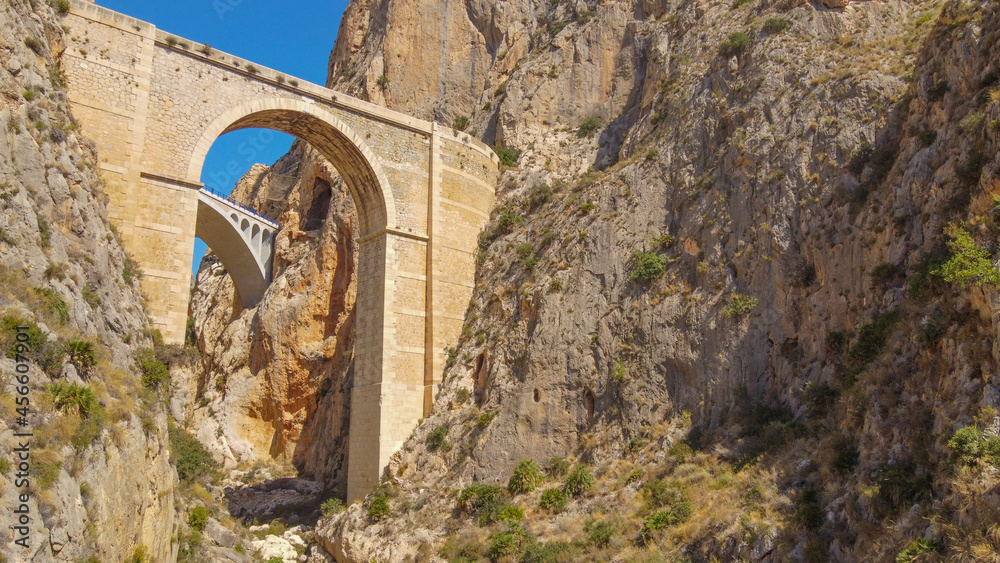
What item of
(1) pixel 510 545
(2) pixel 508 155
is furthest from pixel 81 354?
(2) pixel 508 155

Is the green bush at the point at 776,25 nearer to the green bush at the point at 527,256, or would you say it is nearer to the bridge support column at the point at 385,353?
the green bush at the point at 527,256

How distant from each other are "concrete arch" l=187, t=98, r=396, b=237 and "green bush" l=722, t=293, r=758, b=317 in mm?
11566

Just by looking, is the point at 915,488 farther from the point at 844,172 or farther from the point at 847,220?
the point at 844,172

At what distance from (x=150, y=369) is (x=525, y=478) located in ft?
33.1

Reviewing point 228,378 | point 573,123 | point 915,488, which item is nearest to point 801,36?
point 573,123

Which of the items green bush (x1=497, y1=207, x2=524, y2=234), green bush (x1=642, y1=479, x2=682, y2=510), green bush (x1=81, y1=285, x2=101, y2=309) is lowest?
green bush (x1=642, y1=479, x2=682, y2=510)

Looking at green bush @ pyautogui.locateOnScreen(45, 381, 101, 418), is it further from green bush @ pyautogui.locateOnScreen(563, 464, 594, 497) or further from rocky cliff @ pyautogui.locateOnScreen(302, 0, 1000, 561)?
green bush @ pyautogui.locateOnScreen(563, 464, 594, 497)

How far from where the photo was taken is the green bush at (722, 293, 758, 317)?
20.1m

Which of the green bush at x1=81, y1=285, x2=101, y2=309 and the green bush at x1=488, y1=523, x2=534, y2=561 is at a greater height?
the green bush at x1=81, y1=285, x2=101, y2=309

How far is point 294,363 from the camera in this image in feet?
107

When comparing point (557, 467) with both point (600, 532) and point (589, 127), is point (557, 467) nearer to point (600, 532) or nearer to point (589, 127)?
point (600, 532)

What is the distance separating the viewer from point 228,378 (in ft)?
110

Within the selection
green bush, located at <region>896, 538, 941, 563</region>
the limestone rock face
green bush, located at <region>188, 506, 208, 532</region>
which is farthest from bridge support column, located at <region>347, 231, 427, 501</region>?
green bush, located at <region>896, 538, 941, 563</region>

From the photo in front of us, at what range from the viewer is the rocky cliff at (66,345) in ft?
37.2
